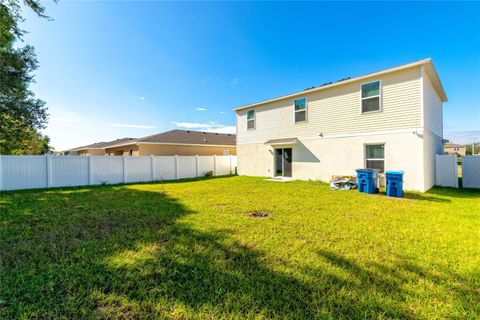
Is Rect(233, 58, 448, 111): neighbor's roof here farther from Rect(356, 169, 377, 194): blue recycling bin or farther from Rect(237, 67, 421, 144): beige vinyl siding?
Rect(356, 169, 377, 194): blue recycling bin

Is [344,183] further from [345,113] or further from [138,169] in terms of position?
[138,169]

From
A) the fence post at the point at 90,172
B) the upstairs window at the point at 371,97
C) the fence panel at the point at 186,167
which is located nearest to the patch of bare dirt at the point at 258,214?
the upstairs window at the point at 371,97

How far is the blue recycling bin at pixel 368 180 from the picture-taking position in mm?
8297

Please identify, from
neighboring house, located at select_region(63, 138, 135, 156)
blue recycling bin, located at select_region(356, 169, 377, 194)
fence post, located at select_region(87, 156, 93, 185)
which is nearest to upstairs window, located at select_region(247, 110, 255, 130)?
blue recycling bin, located at select_region(356, 169, 377, 194)

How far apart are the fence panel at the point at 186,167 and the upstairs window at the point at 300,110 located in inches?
327

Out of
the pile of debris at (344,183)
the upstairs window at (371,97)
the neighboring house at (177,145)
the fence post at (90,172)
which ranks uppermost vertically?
the upstairs window at (371,97)

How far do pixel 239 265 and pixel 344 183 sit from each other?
8178 millimetres

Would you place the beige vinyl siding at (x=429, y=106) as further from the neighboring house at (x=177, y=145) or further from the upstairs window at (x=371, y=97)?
the neighboring house at (x=177, y=145)

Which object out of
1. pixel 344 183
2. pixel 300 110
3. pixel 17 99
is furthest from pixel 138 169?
pixel 344 183

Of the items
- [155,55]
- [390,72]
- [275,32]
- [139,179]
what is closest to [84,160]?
[139,179]

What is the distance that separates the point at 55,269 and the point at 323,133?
11642 mm

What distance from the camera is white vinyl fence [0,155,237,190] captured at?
928 centimetres

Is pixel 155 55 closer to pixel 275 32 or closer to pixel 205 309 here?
pixel 275 32

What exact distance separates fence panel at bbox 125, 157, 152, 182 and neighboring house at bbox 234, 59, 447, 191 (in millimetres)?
7725
